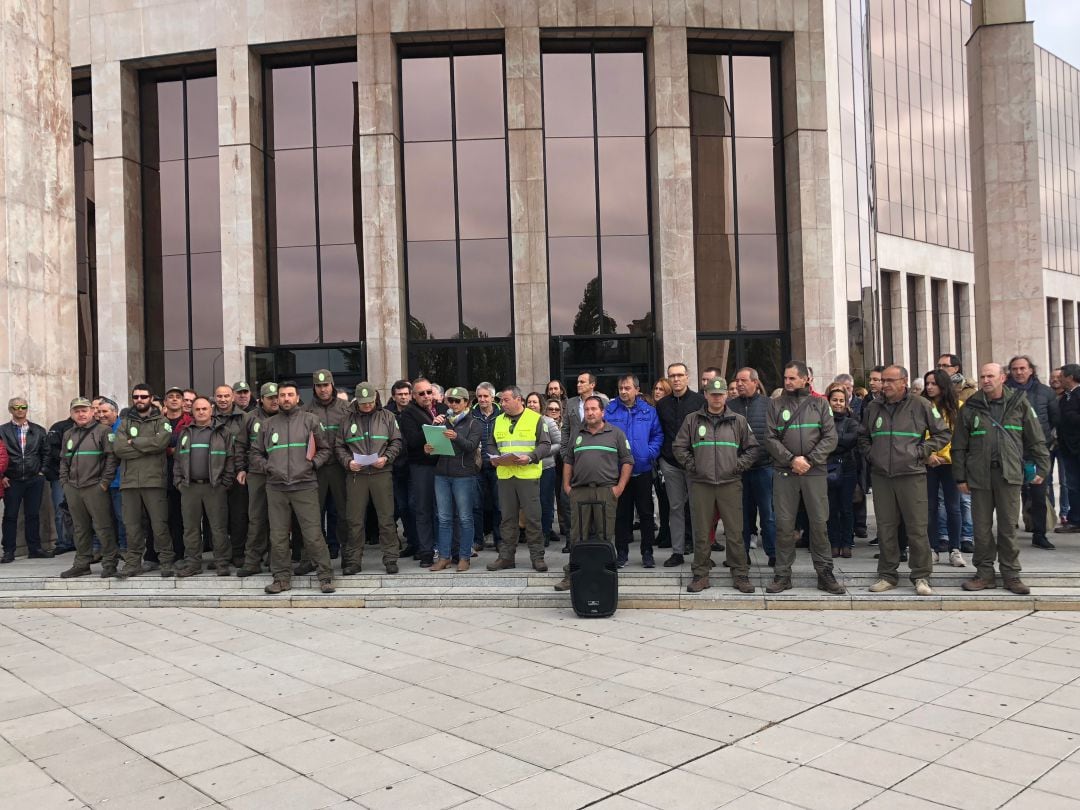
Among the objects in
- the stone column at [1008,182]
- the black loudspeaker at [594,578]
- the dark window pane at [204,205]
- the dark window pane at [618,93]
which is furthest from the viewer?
the dark window pane at [204,205]

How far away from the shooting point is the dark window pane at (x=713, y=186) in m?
19.1

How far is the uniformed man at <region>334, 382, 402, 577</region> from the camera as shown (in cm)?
937

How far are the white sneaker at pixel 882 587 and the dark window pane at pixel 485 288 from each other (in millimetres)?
11752

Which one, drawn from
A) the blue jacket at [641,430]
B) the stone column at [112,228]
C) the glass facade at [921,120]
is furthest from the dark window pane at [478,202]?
the glass facade at [921,120]

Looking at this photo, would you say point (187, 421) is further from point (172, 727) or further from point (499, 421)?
point (172, 727)

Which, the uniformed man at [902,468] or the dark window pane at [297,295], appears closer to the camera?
the uniformed man at [902,468]

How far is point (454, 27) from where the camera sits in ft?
59.7

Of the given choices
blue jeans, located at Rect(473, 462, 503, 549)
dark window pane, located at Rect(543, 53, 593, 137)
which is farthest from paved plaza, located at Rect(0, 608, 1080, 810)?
dark window pane, located at Rect(543, 53, 593, 137)

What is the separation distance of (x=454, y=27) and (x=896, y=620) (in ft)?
49.5

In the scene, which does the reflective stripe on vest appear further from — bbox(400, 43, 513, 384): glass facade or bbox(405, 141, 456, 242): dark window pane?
A: bbox(405, 141, 456, 242): dark window pane

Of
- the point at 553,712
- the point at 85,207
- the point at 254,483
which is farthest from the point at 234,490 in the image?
the point at 85,207

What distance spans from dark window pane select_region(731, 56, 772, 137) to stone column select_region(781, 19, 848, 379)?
2.28 ft

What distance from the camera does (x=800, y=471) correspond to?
827cm

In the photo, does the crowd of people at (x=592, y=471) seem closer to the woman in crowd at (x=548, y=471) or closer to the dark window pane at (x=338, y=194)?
the woman in crowd at (x=548, y=471)
